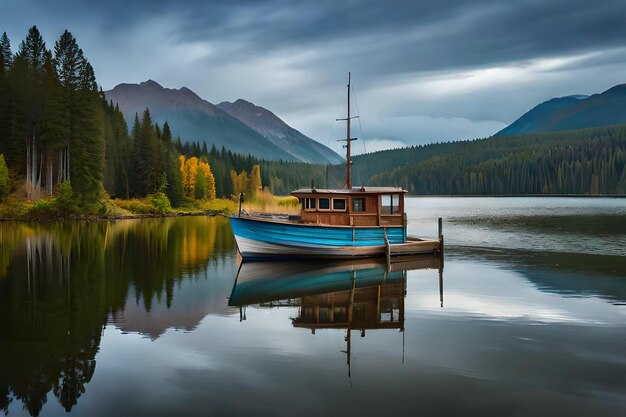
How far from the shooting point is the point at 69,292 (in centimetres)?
2094

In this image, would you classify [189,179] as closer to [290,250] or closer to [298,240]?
[290,250]

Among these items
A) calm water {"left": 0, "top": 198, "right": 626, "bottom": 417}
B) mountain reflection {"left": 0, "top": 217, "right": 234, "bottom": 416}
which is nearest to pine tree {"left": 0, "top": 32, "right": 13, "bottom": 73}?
mountain reflection {"left": 0, "top": 217, "right": 234, "bottom": 416}

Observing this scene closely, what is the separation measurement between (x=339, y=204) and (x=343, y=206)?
0.92 ft

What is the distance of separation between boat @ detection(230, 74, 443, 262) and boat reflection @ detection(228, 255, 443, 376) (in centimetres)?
111

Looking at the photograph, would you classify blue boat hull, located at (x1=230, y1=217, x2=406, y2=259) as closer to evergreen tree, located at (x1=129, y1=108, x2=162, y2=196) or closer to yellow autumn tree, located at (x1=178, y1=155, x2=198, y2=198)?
evergreen tree, located at (x1=129, y1=108, x2=162, y2=196)

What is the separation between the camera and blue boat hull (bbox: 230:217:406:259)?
31781 millimetres

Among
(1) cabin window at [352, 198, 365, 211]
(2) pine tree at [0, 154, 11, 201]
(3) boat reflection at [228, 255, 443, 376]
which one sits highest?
(2) pine tree at [0, 154, 11, 201]

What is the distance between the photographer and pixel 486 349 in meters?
13.9

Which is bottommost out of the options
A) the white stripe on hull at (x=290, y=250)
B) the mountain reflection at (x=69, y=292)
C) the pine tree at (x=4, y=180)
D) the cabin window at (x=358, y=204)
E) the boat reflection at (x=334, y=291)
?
the boat reflection at (x=334, y=291)

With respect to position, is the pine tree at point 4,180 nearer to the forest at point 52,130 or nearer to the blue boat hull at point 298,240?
the forest at point 52,130

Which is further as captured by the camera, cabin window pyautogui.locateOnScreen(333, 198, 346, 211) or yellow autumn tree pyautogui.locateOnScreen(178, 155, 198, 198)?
yellow autumn tree pyautogui.locateOnScreen(178, 155, 198, 198)

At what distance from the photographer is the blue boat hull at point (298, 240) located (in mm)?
31781

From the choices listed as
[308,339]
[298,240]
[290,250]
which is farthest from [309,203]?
[308,339]

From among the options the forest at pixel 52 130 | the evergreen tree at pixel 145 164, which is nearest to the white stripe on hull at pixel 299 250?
the forest at pixel 52 130
